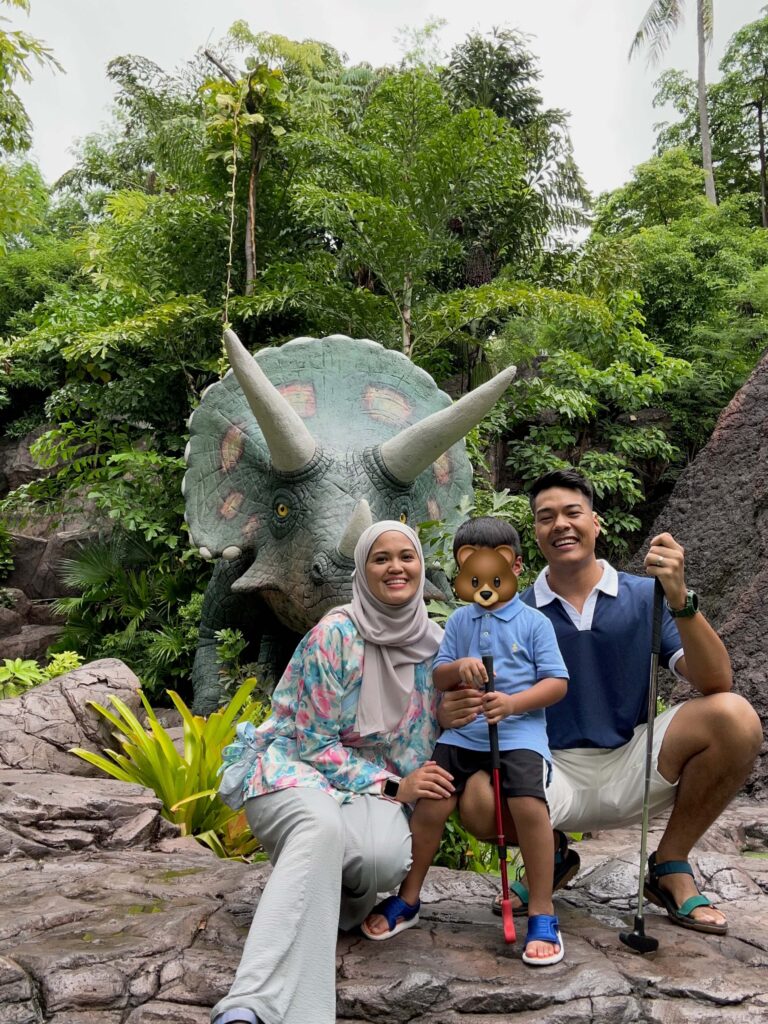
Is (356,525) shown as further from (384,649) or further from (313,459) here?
(384,649)

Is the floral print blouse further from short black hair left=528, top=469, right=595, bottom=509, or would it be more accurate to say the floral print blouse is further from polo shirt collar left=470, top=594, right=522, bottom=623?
short black hair left=528, top=469, right=595, bottom=509

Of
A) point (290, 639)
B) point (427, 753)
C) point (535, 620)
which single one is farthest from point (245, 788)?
point (290, 639)

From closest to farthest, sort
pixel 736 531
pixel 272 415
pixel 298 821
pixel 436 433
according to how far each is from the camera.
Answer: pixel 298 821 → pixel 272 415 → pixel 436 433 → pixel 736 531

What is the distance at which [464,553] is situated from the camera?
2461 millimetres

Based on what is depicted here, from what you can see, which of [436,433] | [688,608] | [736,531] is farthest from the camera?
[736,531]

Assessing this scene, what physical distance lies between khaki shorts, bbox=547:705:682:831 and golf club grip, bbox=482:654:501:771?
0.28 meters

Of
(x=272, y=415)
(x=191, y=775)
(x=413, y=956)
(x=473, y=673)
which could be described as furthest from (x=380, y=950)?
(x=272, y=415)

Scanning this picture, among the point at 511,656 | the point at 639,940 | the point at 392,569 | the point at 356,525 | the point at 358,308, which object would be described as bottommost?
the point at 639,940

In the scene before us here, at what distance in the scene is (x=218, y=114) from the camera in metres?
8.40

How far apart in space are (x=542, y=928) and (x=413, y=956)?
1.09ft

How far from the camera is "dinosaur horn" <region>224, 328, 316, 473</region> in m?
4.55

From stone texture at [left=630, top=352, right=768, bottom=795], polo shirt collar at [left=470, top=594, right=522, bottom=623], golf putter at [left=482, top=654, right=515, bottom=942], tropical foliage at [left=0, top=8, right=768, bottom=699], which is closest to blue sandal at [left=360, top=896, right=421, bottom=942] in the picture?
golf putter at [left=482, top=654, right=515, bottom=942]

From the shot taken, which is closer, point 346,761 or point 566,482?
point 346,761

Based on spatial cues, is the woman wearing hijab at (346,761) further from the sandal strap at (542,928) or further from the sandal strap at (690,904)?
the sandal strap at (690,904)
